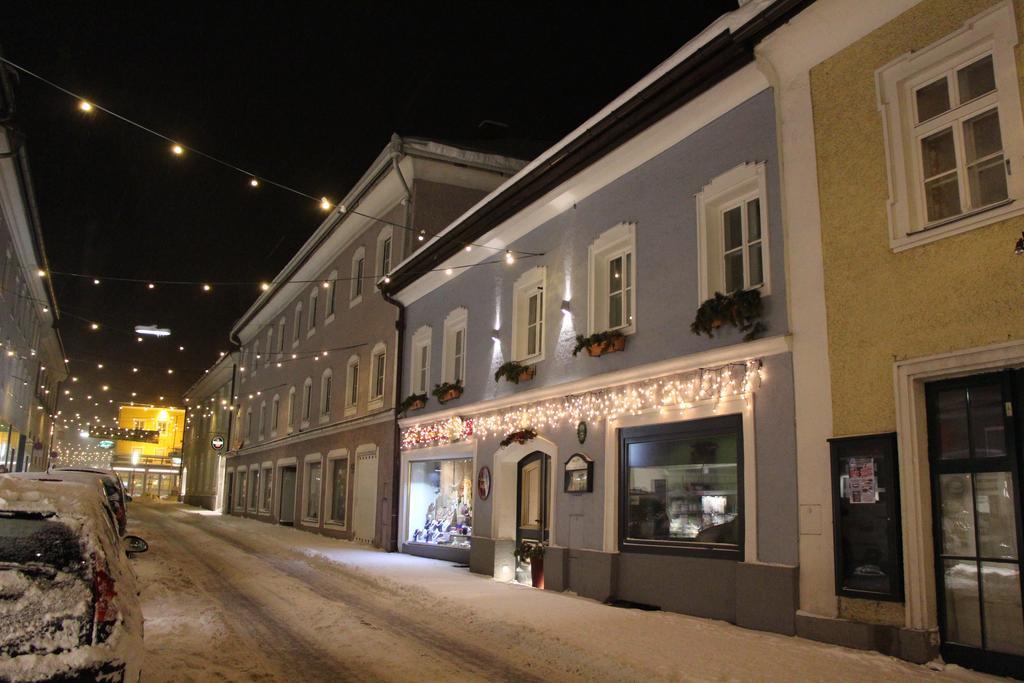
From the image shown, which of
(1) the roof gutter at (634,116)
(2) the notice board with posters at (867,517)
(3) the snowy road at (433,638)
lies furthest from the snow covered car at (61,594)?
(1) the roof gutter at (634,116)

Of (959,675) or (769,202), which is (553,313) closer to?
(769,202)

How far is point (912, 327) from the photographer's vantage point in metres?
7.55

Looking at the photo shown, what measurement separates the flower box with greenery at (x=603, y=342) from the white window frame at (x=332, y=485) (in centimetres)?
1309

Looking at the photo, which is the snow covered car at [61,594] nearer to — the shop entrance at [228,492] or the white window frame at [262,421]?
the white window frame at [262,421]

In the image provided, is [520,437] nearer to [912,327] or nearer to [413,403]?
[413,403]

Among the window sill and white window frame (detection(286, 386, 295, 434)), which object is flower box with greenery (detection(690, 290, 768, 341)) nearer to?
the window sill

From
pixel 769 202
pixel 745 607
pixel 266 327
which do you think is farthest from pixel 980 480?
pixel 266 327

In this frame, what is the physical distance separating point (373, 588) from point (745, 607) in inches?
243

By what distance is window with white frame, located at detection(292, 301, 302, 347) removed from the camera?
1286 inches

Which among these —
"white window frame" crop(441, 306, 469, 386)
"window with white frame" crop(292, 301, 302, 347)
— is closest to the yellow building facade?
"white window frame" crop(441, 306, 469, 386)

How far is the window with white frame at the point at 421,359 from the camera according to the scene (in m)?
19.5

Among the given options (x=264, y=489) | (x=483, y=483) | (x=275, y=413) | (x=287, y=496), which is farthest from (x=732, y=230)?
(x=264, y=489)

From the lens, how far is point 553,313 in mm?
13898

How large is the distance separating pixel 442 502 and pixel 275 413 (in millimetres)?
19088
